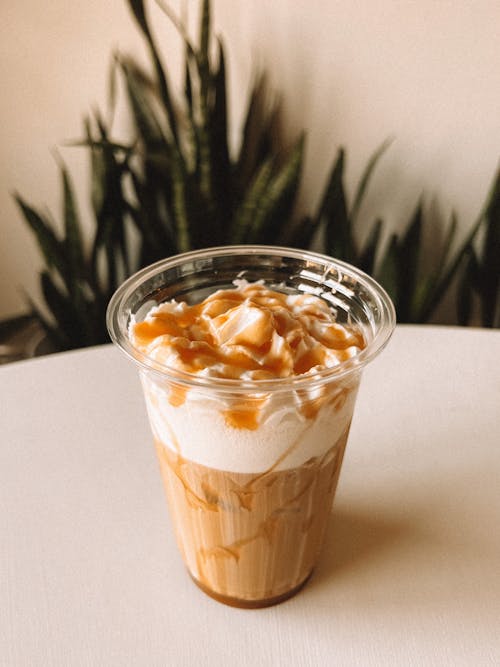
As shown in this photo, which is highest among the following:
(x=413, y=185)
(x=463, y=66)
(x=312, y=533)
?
(x=463, y=66)

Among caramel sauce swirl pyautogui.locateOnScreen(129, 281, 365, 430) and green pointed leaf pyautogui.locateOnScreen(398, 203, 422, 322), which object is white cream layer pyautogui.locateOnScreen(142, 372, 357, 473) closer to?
caramel sauce swirl pyautogui.locateOnScreen(129, 281, 365, 430)

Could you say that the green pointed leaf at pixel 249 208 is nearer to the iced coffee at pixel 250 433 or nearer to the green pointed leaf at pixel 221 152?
the green pointed leaf at pixel 221 152

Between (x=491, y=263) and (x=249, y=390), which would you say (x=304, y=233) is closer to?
(x=491, y=263)

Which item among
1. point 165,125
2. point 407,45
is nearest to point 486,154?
point 407,45

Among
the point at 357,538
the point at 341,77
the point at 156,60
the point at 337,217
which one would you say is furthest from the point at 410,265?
the point at 357,538

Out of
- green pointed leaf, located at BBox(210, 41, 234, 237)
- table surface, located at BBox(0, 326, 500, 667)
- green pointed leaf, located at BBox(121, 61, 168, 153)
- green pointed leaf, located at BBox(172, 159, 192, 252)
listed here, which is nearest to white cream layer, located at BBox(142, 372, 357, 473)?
table surface, located at BBox(0, 326, 500, 667)

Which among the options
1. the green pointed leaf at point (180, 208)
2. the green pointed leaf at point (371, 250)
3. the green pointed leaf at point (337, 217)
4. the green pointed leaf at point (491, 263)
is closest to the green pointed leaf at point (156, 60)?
the green pointed leaf at point (180, 208)

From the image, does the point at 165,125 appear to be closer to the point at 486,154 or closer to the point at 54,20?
the point at 54,20
